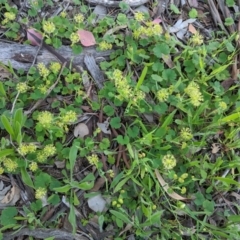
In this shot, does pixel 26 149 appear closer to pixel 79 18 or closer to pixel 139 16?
pixel 79 18

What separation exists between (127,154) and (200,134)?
0.35m

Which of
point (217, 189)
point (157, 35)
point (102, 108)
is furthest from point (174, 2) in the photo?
point (217, 189)

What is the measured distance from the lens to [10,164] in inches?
68.4

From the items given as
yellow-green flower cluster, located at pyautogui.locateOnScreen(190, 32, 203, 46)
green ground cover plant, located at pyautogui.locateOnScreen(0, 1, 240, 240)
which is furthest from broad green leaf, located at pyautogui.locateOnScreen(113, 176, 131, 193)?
yellow-green flower cluster, located at pyautogui.locateOnScreen(190, 32, 203, 46)

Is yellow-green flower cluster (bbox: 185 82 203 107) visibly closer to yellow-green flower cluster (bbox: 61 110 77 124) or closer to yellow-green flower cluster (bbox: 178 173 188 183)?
yellow-green flower cluster (bbox: 178 173 188 183)

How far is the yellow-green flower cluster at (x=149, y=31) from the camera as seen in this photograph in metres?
1.94

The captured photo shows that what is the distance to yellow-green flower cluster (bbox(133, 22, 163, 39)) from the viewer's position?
6.37 feet

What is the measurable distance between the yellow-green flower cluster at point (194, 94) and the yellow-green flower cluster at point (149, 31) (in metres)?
0.30

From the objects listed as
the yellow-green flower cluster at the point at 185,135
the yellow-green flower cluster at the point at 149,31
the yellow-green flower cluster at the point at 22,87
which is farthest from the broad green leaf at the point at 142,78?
the yellow-green flower cluster at the point at 22,87

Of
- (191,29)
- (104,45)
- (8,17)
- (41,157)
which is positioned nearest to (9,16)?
(8,17)

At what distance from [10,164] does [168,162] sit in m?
0.67

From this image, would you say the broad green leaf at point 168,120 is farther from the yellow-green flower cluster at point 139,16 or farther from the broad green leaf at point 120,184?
the yellow-green flower cluster at point 139,16

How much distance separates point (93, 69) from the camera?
6.41 feet

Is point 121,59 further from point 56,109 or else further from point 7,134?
point 7,134
